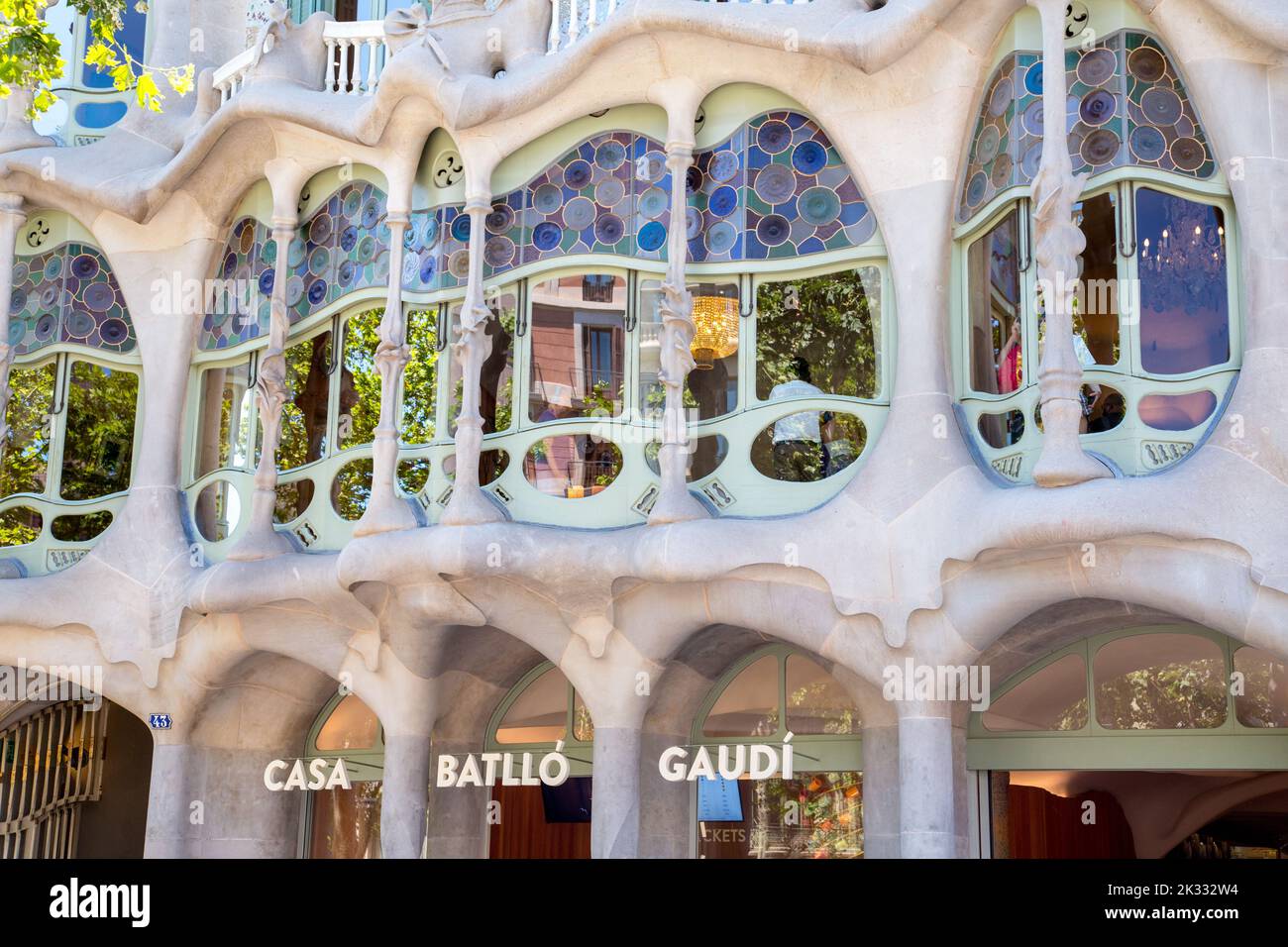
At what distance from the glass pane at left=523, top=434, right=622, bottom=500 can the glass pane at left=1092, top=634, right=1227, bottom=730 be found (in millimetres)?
4011

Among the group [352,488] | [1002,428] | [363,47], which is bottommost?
[1002,428]

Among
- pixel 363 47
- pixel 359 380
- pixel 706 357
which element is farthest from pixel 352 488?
pixel 363 47

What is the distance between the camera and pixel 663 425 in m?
13.2

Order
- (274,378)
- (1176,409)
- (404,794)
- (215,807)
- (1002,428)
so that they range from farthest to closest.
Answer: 1. (215,807)
2. (274,378)
3. (404,794)
4. (1002,428)
5. (1176,409)

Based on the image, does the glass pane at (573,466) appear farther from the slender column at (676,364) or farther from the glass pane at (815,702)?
the glass pane at (815,702)

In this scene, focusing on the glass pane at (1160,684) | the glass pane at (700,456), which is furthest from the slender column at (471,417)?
the glass pane at (1160,684)

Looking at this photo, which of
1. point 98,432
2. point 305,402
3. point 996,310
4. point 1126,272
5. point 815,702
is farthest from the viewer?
point 98,432

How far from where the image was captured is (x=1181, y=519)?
1066cm

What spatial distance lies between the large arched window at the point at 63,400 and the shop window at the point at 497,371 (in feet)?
14.4

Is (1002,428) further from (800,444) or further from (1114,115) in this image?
(1114,115)

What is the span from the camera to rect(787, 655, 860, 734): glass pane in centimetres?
1384

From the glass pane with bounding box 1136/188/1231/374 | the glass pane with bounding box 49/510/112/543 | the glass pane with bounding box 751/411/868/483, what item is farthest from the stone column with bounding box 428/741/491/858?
the glass pane with bounding box 1136/188/1231/374

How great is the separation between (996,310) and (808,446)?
172 centimetres
